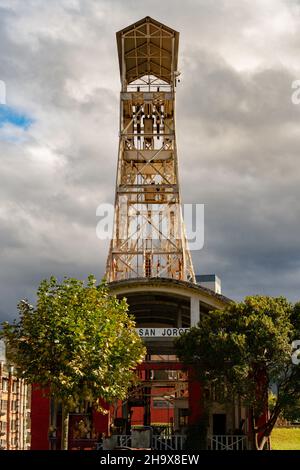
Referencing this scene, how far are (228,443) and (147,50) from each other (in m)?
33.5

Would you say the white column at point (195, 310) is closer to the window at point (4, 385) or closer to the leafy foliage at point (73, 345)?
A: the leafy foliage at point (73, 345)

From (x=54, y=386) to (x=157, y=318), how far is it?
2164cm

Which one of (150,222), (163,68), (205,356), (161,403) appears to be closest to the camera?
(205,356)

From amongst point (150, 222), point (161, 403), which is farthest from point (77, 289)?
point (161, 403)

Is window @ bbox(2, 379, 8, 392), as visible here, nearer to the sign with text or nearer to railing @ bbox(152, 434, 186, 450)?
the sign with text

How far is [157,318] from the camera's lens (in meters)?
48.3

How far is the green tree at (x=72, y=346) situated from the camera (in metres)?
27.2

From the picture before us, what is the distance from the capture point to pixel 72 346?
27125 mm

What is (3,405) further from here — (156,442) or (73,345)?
(73,345)

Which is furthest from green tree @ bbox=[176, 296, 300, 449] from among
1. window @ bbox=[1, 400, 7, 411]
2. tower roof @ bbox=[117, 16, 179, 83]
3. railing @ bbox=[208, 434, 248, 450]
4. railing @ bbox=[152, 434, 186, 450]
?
window @ bbox=[1, 400, 7, 411]

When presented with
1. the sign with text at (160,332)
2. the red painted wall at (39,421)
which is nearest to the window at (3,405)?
the red painted wall at (39,421)

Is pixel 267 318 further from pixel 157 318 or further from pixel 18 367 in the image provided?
pixel 157 318

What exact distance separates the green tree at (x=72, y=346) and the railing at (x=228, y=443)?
7.49 metres

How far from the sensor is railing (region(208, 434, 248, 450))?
3453 centimetres
